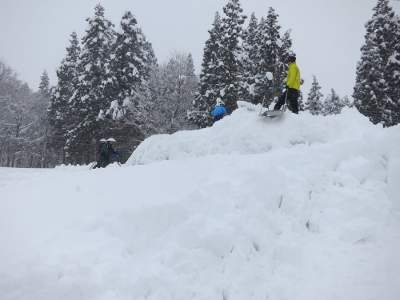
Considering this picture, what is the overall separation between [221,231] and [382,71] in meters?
21.4

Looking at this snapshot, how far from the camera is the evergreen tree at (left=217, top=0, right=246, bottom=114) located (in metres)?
19.9

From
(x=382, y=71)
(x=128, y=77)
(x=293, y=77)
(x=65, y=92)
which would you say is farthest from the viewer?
(x=65, y=92)

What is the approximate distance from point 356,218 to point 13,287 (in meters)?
5.21

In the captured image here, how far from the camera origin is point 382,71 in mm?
19766

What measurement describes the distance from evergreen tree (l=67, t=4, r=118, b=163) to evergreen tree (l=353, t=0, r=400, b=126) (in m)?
19.6

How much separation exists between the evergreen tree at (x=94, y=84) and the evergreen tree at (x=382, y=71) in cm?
1958

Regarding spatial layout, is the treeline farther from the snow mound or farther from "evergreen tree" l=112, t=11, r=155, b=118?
the snow mound

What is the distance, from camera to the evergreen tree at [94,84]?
22797 mm

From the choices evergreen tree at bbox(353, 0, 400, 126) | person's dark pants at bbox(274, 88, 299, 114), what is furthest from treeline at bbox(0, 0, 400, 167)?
person's dark pants at bbox(274, 88, 299, 114)

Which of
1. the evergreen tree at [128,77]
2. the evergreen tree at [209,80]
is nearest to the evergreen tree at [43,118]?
the evergreen tree at [128,77]

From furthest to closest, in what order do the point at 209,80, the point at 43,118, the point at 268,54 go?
the point at 43,118, the point at 209,80, the point at 268,54

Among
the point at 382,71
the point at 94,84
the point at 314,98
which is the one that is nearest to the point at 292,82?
the point at 382,71

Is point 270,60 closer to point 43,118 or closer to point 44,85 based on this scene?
point 43,118

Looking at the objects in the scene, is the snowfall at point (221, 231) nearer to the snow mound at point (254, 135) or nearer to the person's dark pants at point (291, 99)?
the snow mound at point (254, 135)
